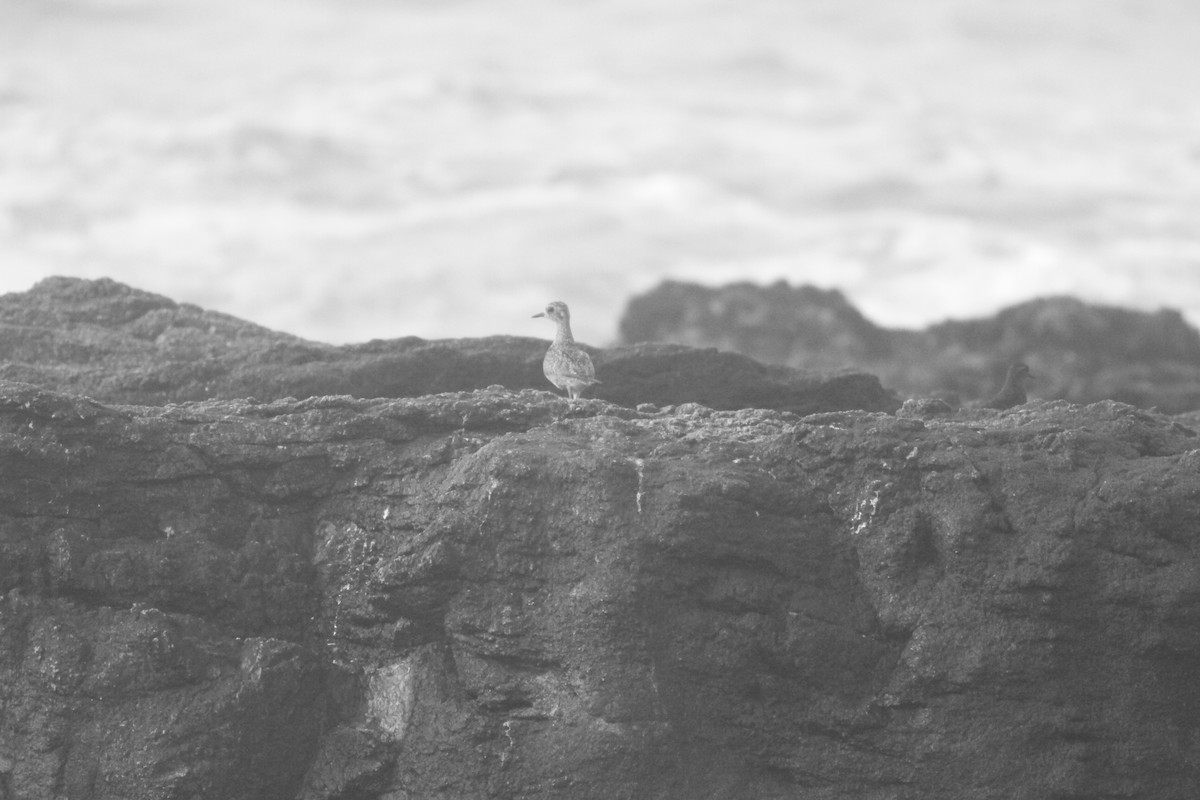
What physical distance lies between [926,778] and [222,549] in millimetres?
6396

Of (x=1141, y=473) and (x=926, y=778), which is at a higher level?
(x=1141, y=473)

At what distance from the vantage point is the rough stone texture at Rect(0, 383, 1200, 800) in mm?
13570

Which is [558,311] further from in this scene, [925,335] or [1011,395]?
[925,335]

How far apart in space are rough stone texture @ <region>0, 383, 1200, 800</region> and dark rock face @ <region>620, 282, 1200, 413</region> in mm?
36072

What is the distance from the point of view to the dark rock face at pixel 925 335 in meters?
52.2

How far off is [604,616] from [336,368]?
18.3 ft

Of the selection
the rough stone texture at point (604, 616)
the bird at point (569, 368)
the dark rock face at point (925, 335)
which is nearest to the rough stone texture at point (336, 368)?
the bird at point (569, 368)

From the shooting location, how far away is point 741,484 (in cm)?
1416

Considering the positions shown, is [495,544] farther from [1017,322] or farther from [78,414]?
[1017,322]

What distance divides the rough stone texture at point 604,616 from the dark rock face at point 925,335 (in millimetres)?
36072

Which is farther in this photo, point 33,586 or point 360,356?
point 360,356

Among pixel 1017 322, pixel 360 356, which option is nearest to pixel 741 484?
pixel 360 356

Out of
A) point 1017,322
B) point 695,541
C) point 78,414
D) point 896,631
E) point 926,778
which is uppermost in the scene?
point 1017,322

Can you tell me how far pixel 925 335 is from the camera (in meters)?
56.1
